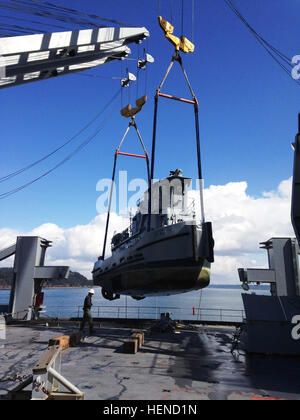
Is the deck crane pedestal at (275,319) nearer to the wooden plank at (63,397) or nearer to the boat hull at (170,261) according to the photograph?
the boat hull at (170,261)

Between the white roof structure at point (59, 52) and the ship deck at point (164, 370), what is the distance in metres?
8.35

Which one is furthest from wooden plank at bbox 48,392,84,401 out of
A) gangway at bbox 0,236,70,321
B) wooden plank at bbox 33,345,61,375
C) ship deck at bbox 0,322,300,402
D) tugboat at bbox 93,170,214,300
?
gangway at bbox 0,236,70,321

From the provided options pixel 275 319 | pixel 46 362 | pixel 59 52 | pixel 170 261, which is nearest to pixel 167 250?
pixel 170 261

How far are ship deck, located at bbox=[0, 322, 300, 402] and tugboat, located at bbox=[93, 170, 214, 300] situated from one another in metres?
3.35

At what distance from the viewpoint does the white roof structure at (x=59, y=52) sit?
856 cm

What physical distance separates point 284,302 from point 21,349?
329 inches

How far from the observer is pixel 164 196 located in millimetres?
17016

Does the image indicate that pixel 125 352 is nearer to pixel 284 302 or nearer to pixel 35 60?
pixel 284 302

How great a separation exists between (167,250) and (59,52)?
29.5ft

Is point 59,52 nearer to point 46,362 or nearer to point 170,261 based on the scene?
point 170,261

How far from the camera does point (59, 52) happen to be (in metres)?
9.83

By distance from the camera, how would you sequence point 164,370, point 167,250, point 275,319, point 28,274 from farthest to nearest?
point 28,274
point 167,250
point 275,319
point 164,370

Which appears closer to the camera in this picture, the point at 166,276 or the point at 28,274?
the point at 166,276

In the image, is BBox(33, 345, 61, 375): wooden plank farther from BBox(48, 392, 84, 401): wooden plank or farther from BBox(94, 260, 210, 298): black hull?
BBox(94, 260, 210, 298): black hull
